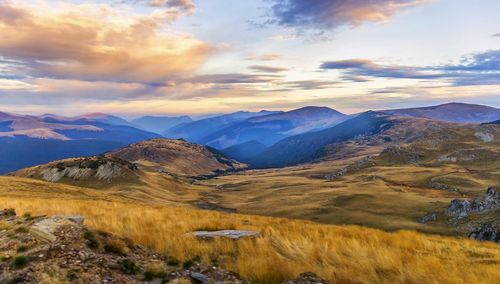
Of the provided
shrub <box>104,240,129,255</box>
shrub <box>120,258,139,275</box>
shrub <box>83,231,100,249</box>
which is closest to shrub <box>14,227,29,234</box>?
shrub <box>83,231,100,249</box>

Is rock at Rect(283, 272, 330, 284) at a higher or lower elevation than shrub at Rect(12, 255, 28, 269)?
lower

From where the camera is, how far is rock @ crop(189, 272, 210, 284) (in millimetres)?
10117

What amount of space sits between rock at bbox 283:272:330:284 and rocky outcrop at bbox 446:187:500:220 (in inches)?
3084

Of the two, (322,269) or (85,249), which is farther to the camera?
(85,249)

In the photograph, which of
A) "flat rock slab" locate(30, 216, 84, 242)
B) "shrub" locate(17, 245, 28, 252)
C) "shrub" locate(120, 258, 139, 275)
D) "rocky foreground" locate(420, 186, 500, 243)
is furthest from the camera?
"rocky foreground" locate(420, 186, 500, 243)

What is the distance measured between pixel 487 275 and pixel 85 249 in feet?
38.2

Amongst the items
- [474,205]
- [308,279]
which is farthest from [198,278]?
[474,205]

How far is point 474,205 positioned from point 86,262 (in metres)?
87.3

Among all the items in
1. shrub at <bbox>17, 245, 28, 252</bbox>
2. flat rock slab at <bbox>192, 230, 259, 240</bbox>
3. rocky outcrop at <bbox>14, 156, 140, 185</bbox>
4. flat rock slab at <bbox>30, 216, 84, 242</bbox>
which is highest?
flat rock slab at <bbox>30, 216, 84, 242</bbox>

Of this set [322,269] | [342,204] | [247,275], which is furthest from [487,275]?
[342,204]

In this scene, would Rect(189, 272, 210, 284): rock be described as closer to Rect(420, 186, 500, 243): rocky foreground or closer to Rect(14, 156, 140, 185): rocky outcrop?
Rect(420, 186, 500, 243): rocky foreground

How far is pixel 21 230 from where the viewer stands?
13.8m

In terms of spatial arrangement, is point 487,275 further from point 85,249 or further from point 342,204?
point 342,204

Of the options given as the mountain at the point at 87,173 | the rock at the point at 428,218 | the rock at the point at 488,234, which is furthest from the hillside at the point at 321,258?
the mountain at the point at 87,173
